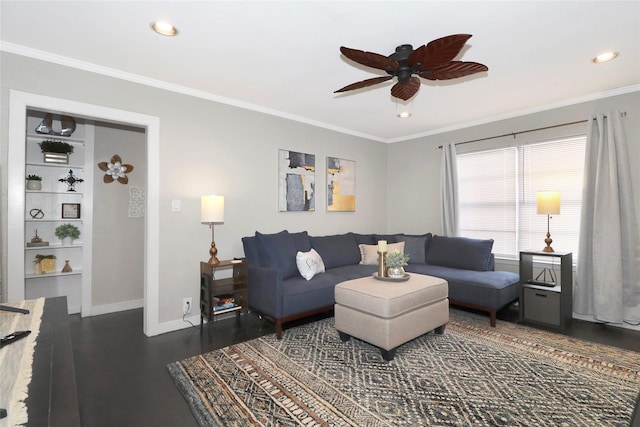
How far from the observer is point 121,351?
2.80 meters

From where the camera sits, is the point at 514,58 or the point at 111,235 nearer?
the point at 514,58

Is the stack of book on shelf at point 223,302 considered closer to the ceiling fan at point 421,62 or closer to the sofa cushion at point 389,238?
the sofa cushion at point 389,238

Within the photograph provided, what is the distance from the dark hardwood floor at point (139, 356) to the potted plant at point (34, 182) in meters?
1.54

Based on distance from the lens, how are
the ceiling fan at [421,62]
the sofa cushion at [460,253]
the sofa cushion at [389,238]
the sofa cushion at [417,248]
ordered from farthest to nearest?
the sofa cushion at [389,238], the sofa cushion at [417,248], the sofa cushion at [460,253], the ceiling fan at [421,62]

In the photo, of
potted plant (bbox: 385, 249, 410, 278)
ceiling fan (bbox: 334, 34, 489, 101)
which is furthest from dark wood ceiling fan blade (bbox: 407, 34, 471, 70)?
potted plant (bbox: 385, 249, 410, 278)

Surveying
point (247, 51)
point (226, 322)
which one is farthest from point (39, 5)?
point (226, 322)

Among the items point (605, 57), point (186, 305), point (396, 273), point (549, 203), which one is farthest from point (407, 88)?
point (186, 305)

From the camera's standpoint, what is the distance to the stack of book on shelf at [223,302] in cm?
335

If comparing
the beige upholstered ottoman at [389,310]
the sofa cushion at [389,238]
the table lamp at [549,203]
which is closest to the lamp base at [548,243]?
the table lamp at [549,203]

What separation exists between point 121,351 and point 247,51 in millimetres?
2828

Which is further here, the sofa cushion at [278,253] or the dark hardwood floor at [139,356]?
the sofa cushion at [278,253]

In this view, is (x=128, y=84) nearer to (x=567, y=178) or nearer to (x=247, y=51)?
(x=247, y=51)

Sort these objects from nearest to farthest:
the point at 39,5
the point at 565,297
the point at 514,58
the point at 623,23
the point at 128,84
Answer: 1. the point at 39,5
2. the point at 623,23
3. the point at 514,58
4. the point at 128,84
5. the point at 565,297

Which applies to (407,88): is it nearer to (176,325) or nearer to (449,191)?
(449,191)
